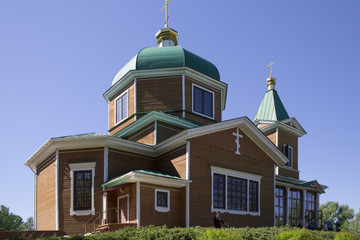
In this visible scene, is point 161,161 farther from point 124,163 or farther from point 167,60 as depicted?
point 167,60

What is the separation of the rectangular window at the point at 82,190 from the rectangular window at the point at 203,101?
25.6 ft

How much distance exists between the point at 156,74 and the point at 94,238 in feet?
42.2

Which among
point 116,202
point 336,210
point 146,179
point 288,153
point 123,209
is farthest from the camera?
point 336,210

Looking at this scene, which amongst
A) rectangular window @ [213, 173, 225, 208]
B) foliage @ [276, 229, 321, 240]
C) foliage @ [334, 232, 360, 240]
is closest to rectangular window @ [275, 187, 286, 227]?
rectangular window @ [213, 173, 225, 208]

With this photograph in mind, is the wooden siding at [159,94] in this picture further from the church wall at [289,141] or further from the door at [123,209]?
the church wall at [289,141]

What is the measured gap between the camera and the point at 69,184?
18.0 metres

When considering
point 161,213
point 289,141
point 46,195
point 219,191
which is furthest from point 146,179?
point 289,141

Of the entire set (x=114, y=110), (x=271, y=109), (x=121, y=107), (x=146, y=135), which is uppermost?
(x=271, y=109)

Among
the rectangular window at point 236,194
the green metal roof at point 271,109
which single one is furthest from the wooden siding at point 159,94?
the green metal roof at point 271,109

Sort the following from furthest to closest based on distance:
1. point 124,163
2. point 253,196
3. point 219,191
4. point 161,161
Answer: point 253,196, point 161,161, point 124,163, point 219,191

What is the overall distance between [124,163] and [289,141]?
17464 mm

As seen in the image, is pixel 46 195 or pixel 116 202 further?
pixel 46 195

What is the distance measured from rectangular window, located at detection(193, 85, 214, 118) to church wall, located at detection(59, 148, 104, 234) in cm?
710

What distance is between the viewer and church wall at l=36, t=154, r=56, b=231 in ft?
60.8
